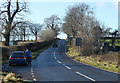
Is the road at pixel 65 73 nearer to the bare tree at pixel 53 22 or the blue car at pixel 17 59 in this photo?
the blue car at pixel 17 59

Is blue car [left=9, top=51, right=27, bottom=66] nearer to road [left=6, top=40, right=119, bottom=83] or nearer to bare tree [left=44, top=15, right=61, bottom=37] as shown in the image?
road [left=6, top=40, right=119, bottom=83]

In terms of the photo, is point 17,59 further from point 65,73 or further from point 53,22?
point 53,22

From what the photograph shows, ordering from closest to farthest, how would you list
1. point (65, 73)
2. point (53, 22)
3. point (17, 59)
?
point (65, 73), point (17, 59), point (53, 22)

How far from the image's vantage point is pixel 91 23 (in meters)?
38.4

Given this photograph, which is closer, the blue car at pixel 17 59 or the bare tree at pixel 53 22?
the blue car at pixel 17 59

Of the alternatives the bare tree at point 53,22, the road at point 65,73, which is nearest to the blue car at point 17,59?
the road at point 65,73

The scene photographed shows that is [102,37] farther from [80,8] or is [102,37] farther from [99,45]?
[80,8]

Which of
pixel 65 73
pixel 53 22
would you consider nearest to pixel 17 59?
pixel 65 73

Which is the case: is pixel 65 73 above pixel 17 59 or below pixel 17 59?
below

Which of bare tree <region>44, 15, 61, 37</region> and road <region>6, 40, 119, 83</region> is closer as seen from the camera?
road <region>6, 40, 119, 83</region>

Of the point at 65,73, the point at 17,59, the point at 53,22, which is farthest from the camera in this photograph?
the point at 53,22

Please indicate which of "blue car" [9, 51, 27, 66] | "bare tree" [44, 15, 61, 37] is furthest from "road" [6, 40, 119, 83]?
"bare tree" [44, 15, 61, 37]

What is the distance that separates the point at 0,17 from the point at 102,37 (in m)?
20.5

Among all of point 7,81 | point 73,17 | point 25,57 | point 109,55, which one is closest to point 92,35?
point 109,55
